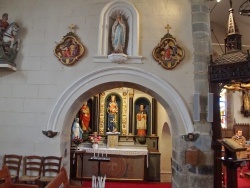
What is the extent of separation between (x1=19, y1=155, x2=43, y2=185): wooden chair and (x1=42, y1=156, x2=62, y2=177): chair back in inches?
3.4

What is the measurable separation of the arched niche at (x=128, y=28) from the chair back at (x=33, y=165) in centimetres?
213

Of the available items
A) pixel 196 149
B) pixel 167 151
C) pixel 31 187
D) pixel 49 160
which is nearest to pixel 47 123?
pixel 49 160

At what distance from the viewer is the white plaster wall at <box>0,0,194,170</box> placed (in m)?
4.67

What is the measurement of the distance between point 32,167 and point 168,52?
3.30 meters

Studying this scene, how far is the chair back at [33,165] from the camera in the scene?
457 cm

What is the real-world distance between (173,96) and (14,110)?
3025mm

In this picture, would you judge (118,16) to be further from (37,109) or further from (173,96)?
(37,109)

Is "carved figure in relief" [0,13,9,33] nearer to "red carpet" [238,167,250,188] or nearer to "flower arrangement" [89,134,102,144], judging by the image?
"flower arrangement" [89,134,102,144]

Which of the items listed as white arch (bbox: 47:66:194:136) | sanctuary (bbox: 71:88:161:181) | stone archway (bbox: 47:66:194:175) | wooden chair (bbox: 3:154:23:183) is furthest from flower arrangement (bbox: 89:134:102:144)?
wooden chair (bbox: 3:154:23:183)

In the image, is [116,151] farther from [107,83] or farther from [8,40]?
[8,40]

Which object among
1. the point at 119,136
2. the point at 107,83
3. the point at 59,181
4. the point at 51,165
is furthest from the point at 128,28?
the point at 119,136

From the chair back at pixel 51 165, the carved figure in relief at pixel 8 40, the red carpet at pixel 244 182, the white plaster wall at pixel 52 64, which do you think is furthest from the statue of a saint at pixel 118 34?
the red carpet at pixel 244 182

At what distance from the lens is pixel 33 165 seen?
15.1 feet

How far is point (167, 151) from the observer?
7633 mm
